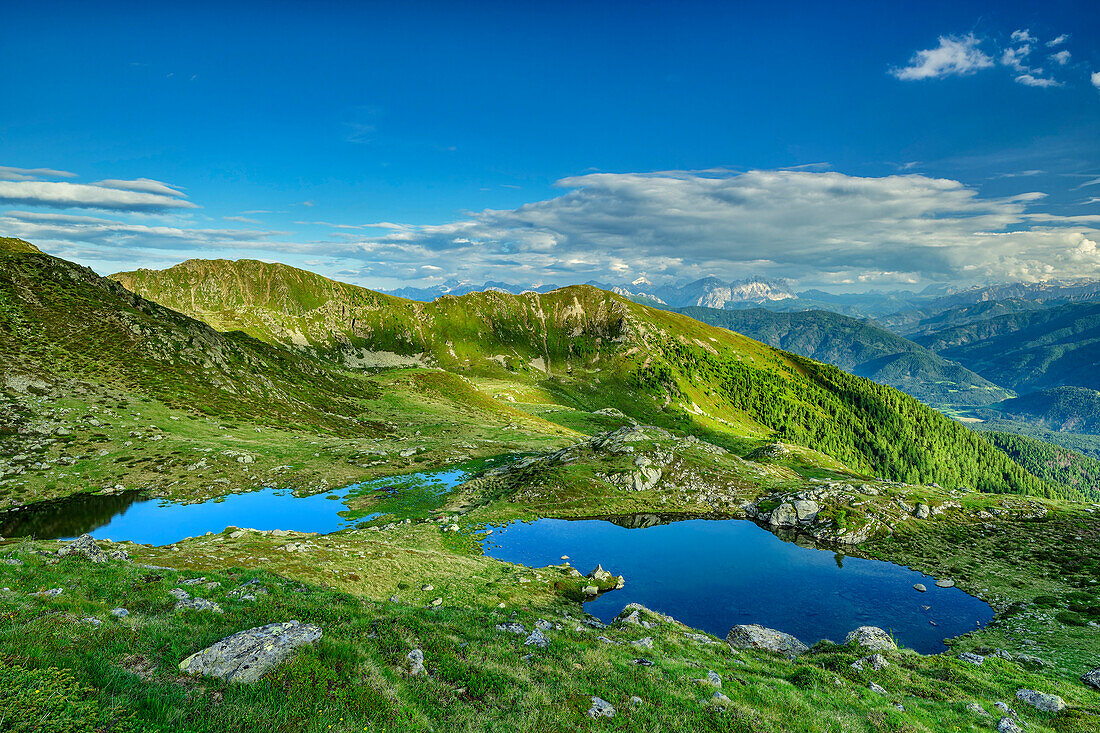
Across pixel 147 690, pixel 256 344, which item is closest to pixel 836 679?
Answer: pixel 147 690

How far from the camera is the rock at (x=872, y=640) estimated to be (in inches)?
1243

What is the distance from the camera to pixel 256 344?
5635 inches

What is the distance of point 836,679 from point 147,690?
31.6 metres

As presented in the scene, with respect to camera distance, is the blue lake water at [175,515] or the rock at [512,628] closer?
the rock at [512,628]

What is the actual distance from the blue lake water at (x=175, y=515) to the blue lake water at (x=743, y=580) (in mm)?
28062

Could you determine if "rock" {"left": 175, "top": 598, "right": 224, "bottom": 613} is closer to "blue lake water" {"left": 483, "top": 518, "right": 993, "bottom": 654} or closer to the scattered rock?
"blue lake water" {"left": 483, "top": 518, "right": 993, "bottom": 654}

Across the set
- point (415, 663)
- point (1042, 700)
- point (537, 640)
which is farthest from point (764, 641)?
point (415, 663)

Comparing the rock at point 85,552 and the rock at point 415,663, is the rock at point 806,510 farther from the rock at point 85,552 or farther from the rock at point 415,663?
the rock at point 85,552

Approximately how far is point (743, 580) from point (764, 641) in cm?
1994

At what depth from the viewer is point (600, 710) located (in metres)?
17.7

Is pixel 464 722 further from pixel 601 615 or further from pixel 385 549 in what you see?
pixel 385 549

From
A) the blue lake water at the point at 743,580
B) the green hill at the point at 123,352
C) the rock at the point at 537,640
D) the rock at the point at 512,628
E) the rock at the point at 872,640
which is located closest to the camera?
the rock at the point at 537,640

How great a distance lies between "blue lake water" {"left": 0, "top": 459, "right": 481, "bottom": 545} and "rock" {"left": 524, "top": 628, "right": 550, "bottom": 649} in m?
47.9

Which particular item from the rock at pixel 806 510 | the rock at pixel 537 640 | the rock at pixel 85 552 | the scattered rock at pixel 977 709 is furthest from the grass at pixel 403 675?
the rock at pixel 806 510
